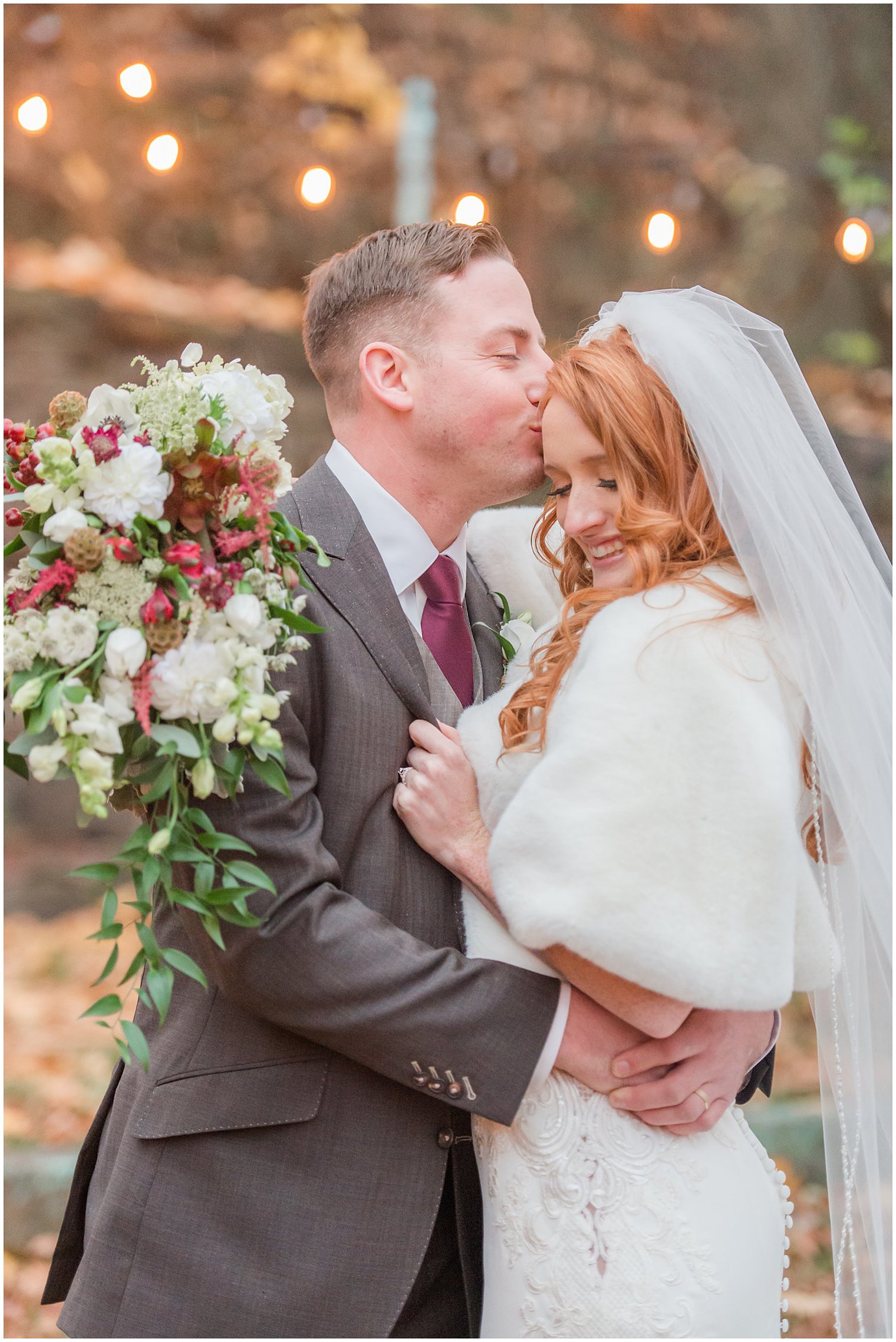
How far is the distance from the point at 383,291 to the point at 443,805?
1.33 metres

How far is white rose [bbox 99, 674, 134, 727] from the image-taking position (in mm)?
1818

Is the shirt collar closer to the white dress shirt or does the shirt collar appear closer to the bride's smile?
the white dress shirt

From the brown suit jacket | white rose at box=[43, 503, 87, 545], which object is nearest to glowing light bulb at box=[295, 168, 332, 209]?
the brown suit jacket

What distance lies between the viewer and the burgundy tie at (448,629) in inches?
103

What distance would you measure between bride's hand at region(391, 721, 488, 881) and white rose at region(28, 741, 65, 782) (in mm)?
715

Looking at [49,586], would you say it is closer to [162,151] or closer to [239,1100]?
[239,1100]

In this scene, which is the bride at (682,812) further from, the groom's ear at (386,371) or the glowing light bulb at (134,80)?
the glowing light bulb at (134,80)

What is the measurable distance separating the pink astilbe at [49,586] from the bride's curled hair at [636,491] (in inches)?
33.7

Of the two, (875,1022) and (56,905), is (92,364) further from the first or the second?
(875,1022)

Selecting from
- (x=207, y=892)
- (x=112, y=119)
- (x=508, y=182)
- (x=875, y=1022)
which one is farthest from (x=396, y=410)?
(x=112, y=119)

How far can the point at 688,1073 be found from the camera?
2.11 metres

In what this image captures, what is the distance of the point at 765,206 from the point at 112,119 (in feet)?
14.4

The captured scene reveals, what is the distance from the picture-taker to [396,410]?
108 inches

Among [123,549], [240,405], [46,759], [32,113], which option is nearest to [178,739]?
[46,759]
